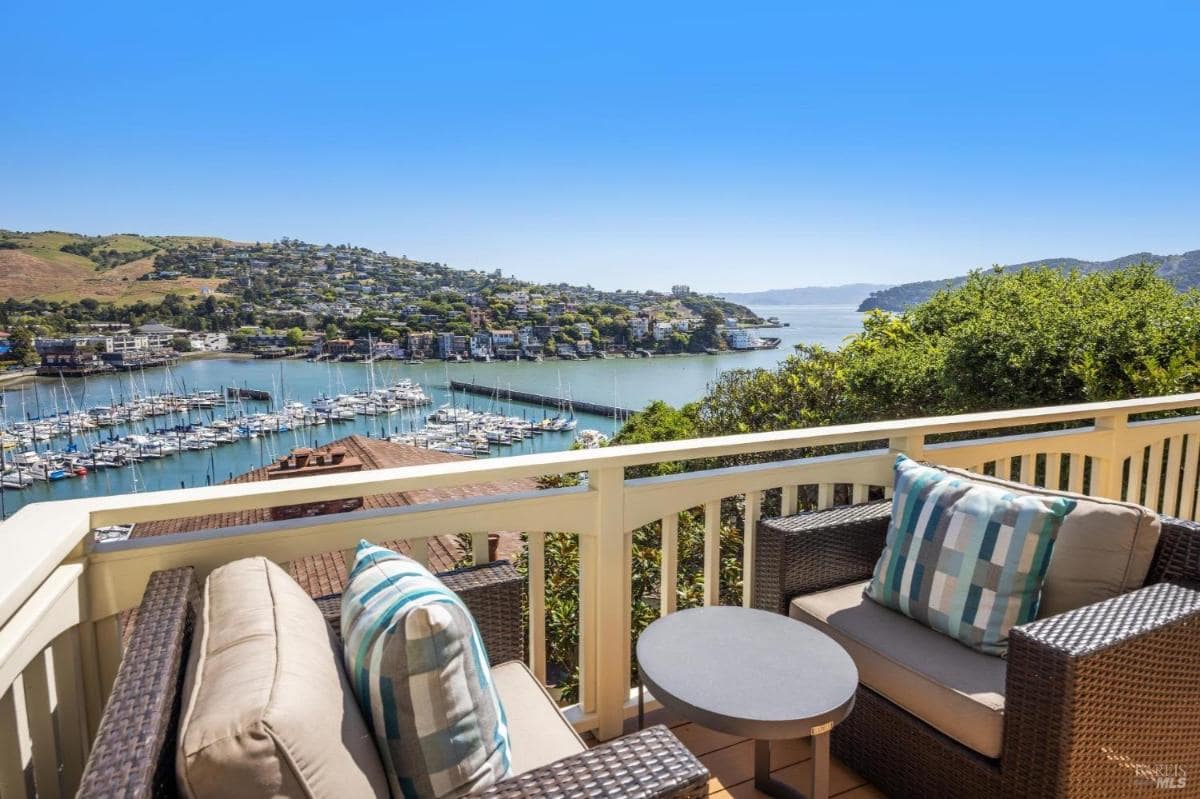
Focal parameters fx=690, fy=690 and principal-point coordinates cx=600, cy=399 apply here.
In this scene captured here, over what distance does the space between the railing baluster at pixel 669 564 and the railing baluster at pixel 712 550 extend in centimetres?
12

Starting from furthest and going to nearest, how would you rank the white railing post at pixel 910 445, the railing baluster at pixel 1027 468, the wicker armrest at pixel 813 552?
the railing baluster at pixel 1027 468 → the white railing post at pixel 910 445 → the wicker armrest at pixel 813 552

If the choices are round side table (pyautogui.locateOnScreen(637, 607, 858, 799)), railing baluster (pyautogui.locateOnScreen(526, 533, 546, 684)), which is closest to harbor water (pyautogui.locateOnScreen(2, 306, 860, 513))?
railing baluster (pyautogui.locateOnScreen(526, 533, 546, 684))

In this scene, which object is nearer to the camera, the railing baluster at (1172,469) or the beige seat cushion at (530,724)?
the beige seat cushion at (530,724)

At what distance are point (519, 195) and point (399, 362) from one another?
411 inches

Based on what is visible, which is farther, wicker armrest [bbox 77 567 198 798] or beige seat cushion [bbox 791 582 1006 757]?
beige seat cushion [bbox 791 582 1006 757]

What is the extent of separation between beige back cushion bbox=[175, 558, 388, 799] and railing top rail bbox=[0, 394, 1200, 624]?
311 millimetres

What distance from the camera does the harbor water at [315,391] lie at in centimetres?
2155

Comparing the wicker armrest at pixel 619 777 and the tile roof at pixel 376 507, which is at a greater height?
the wicker armrest at pixel 619 777

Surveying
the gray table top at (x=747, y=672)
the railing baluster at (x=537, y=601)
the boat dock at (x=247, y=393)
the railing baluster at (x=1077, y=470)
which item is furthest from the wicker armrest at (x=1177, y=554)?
the boat dock at (x=247, y=393)

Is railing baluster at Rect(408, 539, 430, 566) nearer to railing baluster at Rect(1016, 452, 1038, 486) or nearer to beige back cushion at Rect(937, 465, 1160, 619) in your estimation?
beige back cushion at Rect(937, 465, 1160, 619)

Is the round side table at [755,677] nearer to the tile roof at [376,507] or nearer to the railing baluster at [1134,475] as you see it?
the tile roof at [376,507]

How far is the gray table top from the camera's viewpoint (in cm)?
148

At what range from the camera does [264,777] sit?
0.81 meters

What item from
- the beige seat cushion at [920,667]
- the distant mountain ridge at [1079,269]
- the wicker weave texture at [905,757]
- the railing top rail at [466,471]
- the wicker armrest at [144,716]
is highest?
the distant mountain ridge at [1079,269]
